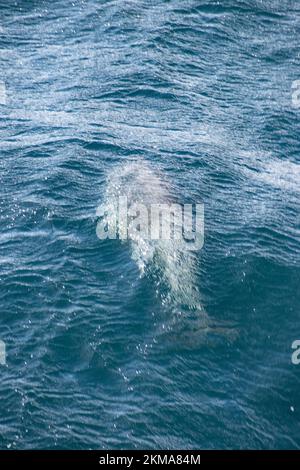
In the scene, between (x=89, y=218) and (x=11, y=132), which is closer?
(x=89, y=218)

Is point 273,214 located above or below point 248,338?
above

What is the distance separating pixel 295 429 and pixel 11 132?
25.3 m

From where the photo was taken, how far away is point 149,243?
30094mm

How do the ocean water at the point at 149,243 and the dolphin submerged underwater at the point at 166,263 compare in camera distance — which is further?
the dolphin submerged underwater at the point at 166,263

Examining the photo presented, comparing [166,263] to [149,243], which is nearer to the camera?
[166,263]

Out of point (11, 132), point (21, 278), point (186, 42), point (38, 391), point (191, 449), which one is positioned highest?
point (186, 42)

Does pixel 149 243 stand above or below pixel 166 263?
above

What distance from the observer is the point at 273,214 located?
33562mm

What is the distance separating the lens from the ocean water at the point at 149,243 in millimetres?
23547

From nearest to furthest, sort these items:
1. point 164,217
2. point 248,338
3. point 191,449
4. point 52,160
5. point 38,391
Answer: point 191,449 → point 38,391 → point 248,338 → point 164,217 → point 52,160

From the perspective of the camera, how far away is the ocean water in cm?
2355

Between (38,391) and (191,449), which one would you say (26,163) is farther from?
(191,449)

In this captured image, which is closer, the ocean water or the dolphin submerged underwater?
the ocean water

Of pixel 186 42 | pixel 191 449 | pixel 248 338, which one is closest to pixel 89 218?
pixel 248 338
